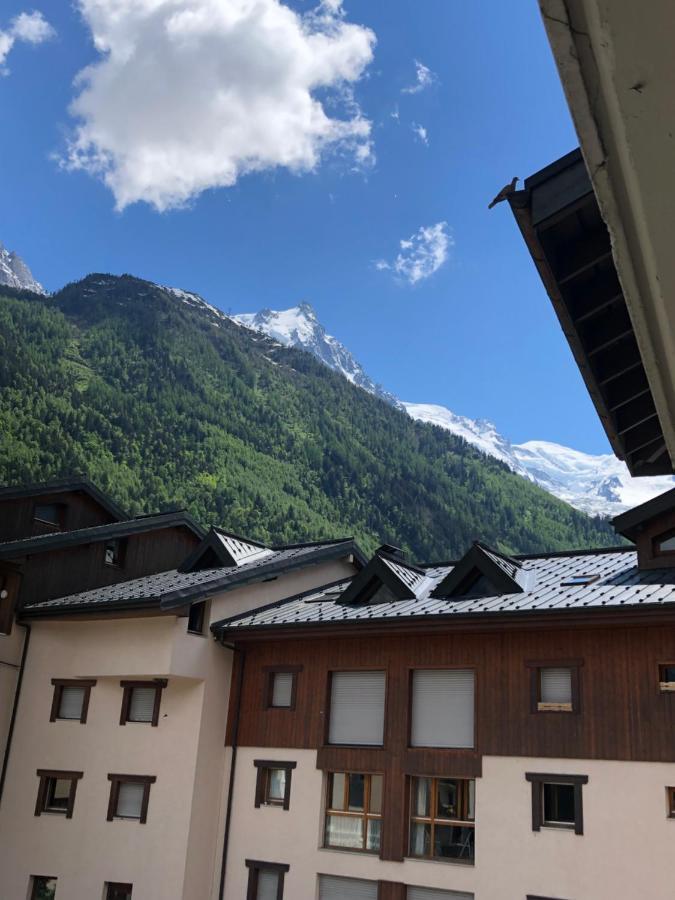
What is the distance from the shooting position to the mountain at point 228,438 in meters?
87.1

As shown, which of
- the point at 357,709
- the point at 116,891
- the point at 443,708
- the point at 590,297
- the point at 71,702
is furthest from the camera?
the point at 71,702

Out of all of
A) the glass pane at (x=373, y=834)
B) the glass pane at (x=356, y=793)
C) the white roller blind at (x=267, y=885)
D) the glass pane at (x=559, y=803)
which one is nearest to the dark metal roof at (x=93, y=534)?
the white roller blind at (x=267, y=885)

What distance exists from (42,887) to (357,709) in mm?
9557

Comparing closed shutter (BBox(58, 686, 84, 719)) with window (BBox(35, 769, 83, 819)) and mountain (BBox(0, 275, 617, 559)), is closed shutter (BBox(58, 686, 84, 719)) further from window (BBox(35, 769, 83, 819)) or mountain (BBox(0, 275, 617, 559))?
mountain (BBox(0, 275, 617, 559))

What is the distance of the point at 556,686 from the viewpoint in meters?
17.4

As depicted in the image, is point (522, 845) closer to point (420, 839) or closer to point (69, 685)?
point (420, 839)

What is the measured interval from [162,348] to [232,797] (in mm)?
106012

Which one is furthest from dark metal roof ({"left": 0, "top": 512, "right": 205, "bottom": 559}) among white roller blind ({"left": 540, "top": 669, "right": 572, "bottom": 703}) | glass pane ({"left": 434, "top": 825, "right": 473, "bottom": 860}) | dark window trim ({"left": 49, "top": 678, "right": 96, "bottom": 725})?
white roller blind ({"left": 540, "top": 669, "right": 572, "bottom": 703})

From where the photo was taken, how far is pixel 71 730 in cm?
2248

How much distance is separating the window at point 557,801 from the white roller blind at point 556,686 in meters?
1.50

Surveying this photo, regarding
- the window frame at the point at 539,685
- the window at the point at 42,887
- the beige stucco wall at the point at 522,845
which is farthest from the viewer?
the window at the point at 42,887

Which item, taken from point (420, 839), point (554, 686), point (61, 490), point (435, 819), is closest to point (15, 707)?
point (61, 490)

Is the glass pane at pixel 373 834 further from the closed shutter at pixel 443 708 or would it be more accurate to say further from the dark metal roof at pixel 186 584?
the dark metal roof at pixel 186 584

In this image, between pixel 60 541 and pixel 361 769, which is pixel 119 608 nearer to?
pixel 60 541
